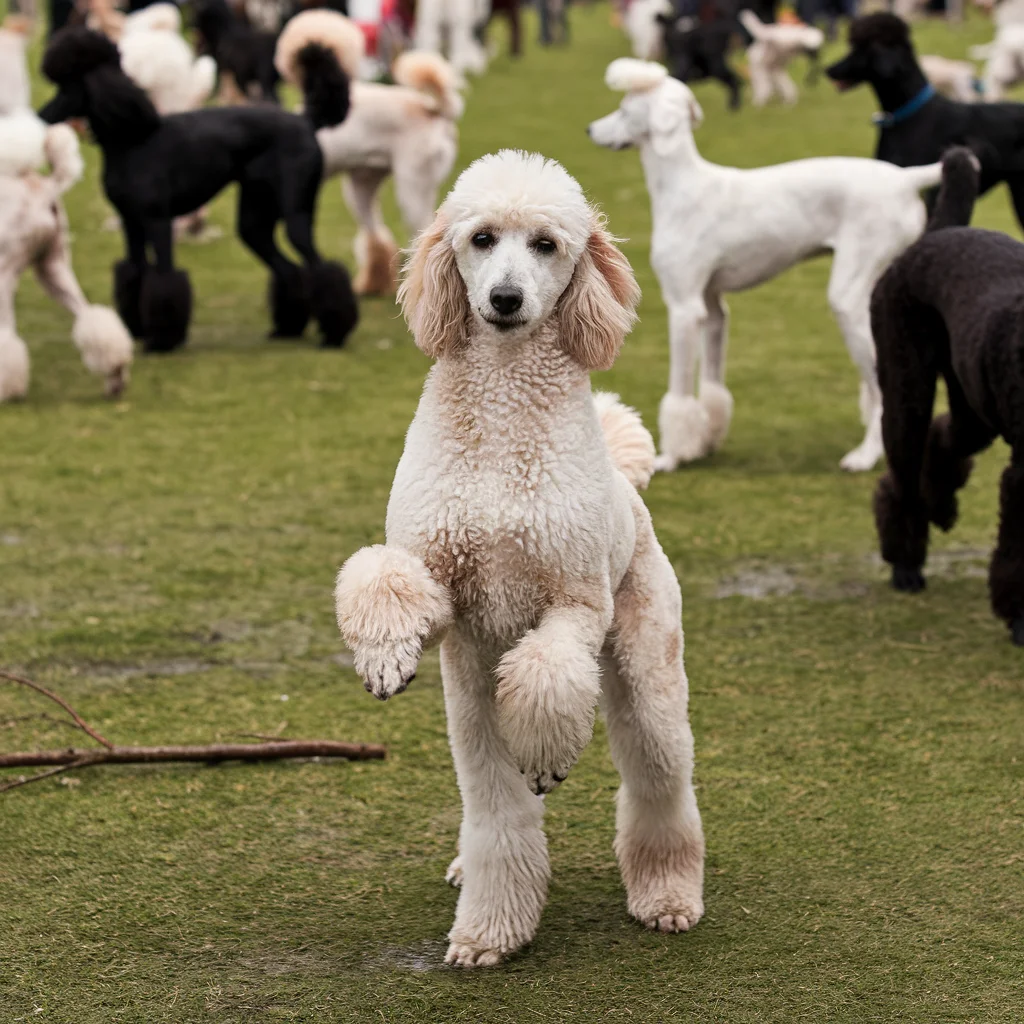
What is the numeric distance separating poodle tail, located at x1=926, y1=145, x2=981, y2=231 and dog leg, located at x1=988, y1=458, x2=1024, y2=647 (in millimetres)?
819

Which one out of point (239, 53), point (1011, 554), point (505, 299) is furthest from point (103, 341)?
point (239, 53)

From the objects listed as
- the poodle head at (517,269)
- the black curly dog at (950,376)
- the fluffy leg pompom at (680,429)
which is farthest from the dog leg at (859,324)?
the poodle head at (517,269)

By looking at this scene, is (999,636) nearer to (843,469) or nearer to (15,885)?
(843,469)

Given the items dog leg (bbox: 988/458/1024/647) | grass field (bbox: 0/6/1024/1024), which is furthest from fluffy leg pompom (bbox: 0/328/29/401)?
dog leg (bbox: 988/458/1024/647)

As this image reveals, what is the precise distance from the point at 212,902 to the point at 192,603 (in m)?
1.86

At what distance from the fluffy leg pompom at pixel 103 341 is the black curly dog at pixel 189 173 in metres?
0.83

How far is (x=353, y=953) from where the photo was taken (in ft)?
9.65

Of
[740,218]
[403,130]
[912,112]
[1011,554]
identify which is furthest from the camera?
[403,130]

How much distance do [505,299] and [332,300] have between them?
5.93 metres

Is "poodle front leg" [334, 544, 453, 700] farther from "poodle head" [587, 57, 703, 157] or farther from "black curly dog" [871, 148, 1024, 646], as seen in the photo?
"poodle head" [587, 57, 703, 157]

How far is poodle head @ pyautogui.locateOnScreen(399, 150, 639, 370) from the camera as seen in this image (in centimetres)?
258

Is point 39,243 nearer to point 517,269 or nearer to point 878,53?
point 878,53

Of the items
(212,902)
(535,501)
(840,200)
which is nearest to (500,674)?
(535,501)

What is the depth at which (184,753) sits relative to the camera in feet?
12.2
